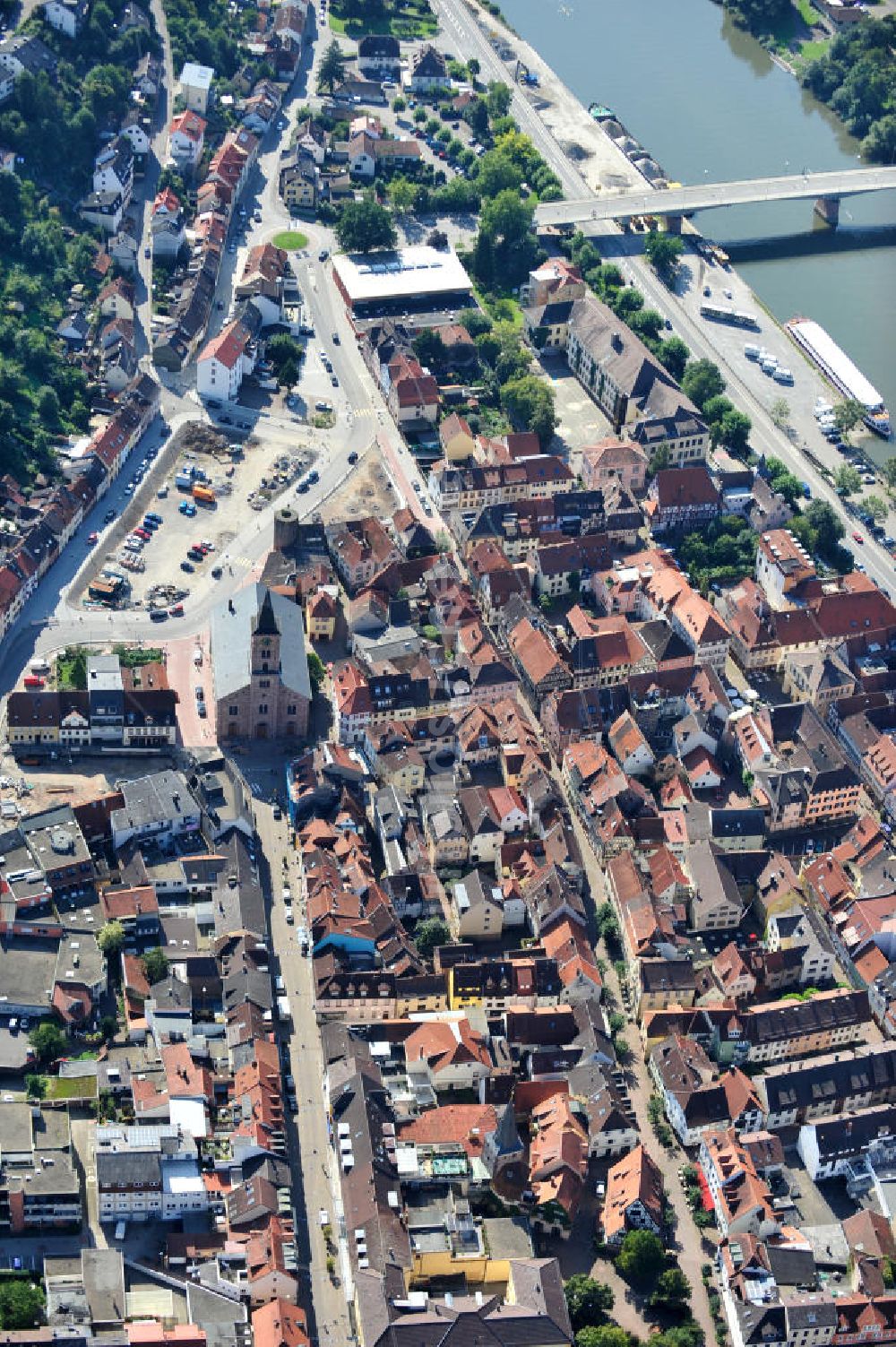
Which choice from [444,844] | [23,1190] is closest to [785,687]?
[444,844]

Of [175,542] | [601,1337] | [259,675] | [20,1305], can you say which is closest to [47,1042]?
[20,1305]

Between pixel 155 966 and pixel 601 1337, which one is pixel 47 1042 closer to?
pixel 155 966

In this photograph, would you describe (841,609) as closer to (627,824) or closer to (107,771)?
(627,824)

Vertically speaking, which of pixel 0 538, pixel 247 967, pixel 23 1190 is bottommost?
pixel 23 1190

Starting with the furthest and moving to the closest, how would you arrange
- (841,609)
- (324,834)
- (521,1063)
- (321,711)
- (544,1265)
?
(841,609) → (321,711) → (324,834) → (521,1063) → (544,1265)

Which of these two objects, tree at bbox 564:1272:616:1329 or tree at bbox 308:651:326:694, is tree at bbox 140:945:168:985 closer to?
tree at bbox 308:651:326:694
